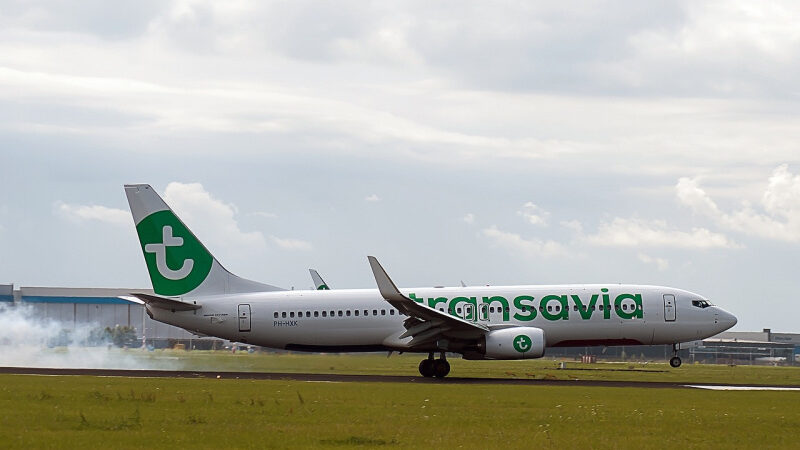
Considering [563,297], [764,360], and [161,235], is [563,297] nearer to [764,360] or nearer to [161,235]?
[161,235]

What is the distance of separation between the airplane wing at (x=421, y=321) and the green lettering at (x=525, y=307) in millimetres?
1701

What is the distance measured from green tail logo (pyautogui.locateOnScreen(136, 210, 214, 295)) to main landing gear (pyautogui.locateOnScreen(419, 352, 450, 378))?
10.3 m

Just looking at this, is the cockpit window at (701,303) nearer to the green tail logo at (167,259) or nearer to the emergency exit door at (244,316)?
the emergency exit door at (244,316)

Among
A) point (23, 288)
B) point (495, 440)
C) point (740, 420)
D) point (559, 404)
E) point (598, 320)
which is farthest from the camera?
point (23, 288)

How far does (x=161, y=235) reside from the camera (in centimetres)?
4925

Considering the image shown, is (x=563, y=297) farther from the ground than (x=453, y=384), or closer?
farther from the ground

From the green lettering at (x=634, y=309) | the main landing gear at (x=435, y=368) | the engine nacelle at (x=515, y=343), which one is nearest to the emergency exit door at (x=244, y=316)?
the main landing gear at (x=435, y=368)

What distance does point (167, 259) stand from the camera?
49094 mm

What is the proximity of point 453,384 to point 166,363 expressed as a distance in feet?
70.9

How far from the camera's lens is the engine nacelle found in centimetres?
4528

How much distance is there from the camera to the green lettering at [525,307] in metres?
47.5

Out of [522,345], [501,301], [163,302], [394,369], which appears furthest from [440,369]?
[163,302]

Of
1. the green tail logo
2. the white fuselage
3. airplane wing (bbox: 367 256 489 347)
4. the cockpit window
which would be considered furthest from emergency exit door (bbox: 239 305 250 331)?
the cockpit window

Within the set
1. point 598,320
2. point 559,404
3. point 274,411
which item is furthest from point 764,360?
point 274,411
